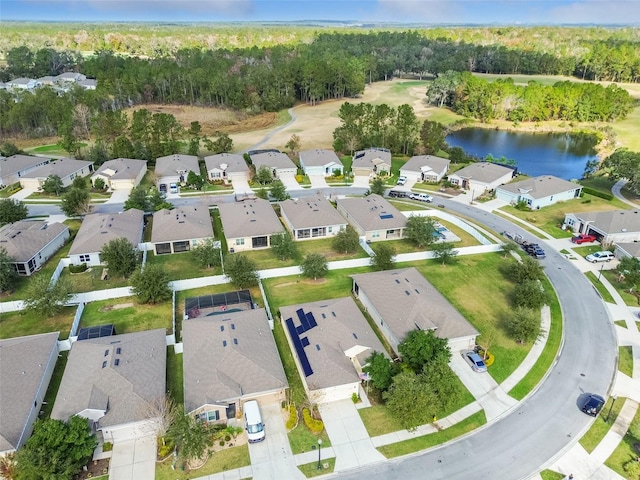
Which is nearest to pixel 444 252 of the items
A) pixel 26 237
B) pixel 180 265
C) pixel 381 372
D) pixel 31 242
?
pixel 381 372

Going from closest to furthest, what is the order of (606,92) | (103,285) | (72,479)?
(72,479) → (103,285) → (606,92)

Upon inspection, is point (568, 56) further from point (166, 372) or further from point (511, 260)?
point (166, 372)

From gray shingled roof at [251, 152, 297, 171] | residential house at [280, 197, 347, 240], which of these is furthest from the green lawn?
gray shingled roof at [251, 152, 297, 171]

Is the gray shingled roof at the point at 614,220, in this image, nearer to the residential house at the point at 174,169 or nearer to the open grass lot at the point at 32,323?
the residential house at the point at 174,169

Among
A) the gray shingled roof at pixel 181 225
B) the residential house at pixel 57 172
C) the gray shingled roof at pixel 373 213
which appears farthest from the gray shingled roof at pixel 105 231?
the gray shingled roof at pixel 373 213

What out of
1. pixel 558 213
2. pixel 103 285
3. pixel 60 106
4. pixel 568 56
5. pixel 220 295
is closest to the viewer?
pixel 220 295

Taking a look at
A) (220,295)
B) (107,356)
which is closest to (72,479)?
(107,356)

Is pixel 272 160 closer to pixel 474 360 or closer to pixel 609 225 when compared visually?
pixel 609 225
